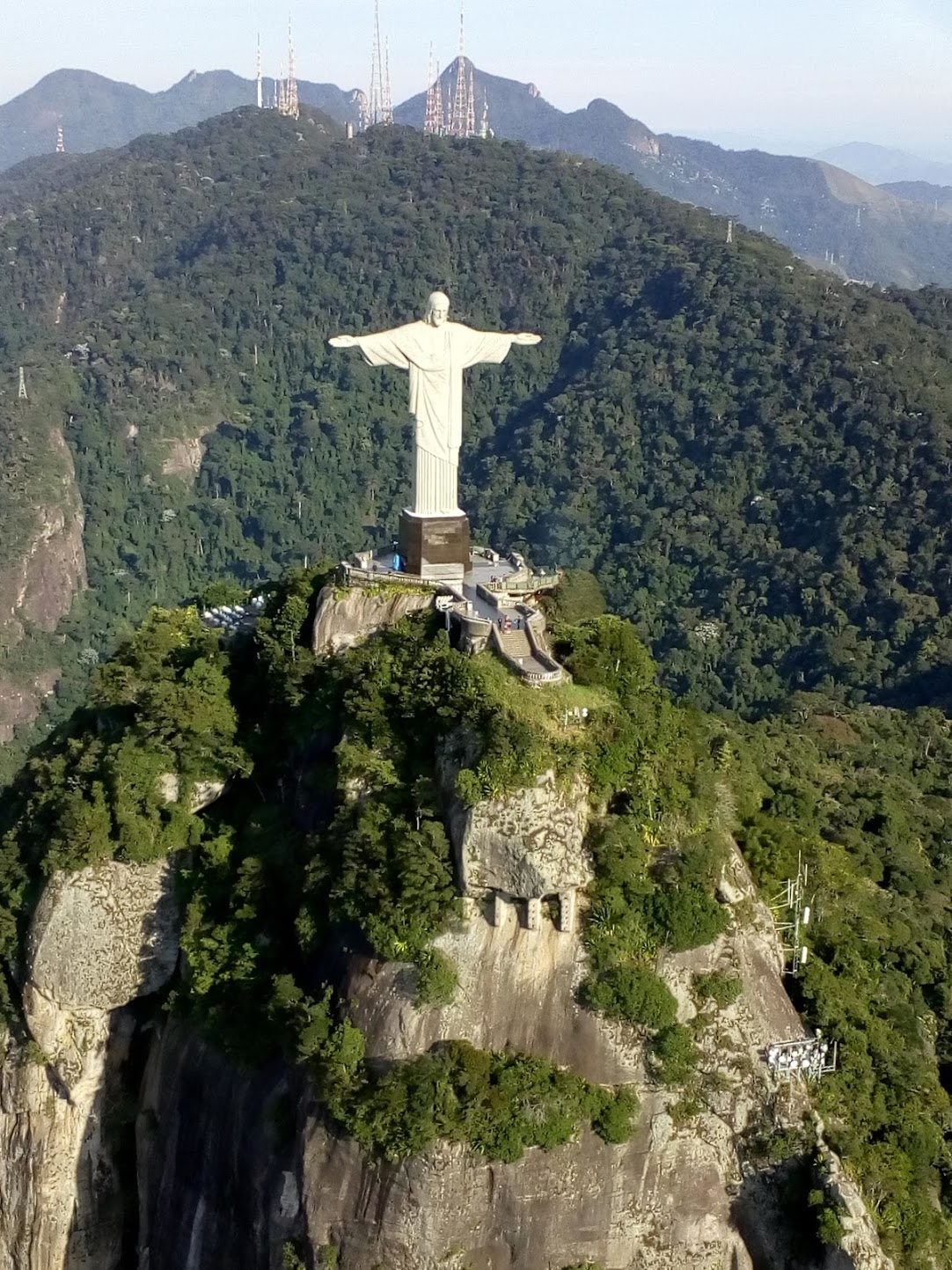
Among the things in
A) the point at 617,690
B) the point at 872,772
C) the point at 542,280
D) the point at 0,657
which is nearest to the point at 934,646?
the point at 872,772

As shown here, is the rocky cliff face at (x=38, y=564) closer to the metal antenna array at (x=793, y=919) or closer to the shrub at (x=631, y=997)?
the metal antenna array at (x=793, y=919)

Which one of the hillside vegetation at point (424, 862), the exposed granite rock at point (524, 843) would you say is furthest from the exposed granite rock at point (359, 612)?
the exposed granite rock at point (524, 843)

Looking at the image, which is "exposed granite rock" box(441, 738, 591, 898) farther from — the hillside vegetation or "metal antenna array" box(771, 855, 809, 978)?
"metal antenna array" box(771, 855, 809, 978)

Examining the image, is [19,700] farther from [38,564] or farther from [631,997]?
[631,997]

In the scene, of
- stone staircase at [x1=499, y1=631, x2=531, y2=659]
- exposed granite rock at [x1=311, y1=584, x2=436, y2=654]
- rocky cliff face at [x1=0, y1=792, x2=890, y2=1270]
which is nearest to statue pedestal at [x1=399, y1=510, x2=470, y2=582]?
exposed granite rock at [x1=311, y1=584, x2=436, y2=654]

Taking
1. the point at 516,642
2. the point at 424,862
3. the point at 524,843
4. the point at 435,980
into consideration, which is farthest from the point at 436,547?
the point at 435,980

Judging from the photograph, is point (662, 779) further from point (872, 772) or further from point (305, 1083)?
point (872, 772)
